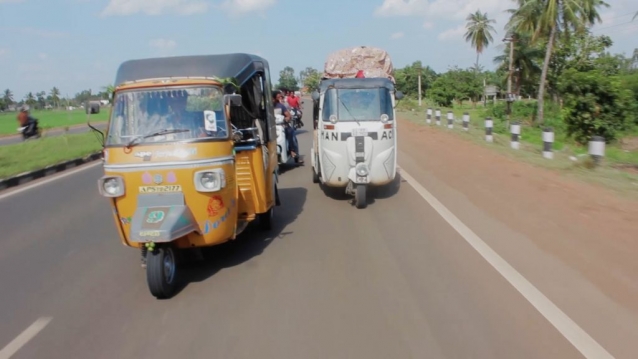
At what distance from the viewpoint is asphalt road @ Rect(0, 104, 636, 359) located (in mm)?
4367

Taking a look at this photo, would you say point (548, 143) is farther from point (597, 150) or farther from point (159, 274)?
point (159, 274)

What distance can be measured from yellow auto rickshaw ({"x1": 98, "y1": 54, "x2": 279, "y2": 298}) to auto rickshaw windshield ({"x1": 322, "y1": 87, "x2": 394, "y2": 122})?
3.12 m

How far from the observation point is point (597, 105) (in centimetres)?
2009

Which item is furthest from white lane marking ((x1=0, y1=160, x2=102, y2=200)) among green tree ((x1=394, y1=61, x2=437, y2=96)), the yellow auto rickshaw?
green tree ((x1=394, y1=61, x2=437, y2=96))

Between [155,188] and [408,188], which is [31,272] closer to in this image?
[155,188]

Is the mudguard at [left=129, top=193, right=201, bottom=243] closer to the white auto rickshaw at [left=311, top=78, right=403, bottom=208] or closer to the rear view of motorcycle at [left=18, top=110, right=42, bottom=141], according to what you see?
the white auto rickshaw at [left=311, top=78, right=403, bottom=208]

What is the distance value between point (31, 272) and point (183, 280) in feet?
6.70

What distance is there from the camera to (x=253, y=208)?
7.14 meters

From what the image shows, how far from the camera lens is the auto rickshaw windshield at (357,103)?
9984 millimetres

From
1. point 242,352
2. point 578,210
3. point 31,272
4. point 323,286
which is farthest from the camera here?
point 578,210

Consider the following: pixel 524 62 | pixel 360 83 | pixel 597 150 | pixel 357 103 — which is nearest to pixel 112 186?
A: pixel 357 103

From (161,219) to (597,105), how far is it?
1854 centimetres

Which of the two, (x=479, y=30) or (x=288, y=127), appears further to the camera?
(x=479, y=30)

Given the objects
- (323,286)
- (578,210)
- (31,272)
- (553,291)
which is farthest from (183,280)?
(578,210)
